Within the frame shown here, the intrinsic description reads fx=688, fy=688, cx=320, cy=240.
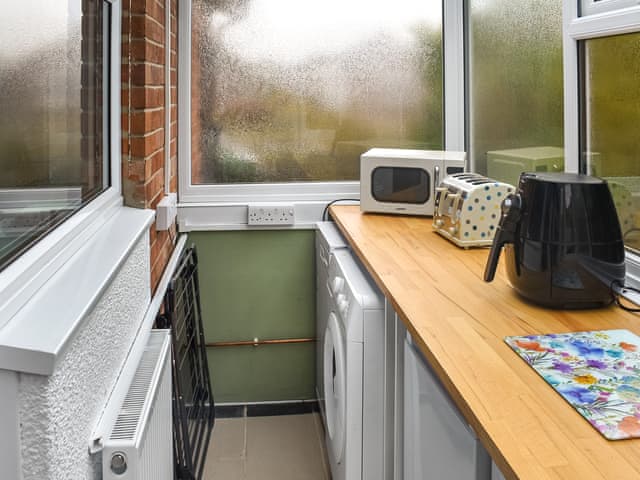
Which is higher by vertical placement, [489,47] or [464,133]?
[489,47]

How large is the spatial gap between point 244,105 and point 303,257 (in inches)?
29.6

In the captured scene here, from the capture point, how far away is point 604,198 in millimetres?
1567

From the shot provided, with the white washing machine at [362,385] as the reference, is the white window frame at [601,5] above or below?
above

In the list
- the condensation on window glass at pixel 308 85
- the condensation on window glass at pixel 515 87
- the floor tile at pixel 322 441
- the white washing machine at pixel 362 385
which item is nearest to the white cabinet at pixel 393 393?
the white washing machine at pixel 362 385

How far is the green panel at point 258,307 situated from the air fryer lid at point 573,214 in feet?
5.45

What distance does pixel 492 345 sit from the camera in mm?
1375

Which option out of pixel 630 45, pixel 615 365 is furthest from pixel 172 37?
pixel 615 365

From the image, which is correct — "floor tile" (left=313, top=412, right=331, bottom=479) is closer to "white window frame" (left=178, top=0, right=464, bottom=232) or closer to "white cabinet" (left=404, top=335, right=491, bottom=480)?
"white window frame" (left=178, top=0, right=464, bottom=232)

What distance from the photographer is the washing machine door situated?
6.66 ft

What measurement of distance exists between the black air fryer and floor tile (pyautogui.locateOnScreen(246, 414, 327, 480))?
1.40 metres

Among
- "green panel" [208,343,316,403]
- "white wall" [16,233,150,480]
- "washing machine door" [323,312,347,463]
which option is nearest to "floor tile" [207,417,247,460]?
"green panel" [208,343,316,403]

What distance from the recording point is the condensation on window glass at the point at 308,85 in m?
3.14

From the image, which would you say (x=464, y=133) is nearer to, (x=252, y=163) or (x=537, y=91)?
(x=537, y=91)

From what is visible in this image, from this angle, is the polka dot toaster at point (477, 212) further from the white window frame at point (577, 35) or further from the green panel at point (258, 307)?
the green panel at point (258, 307)
